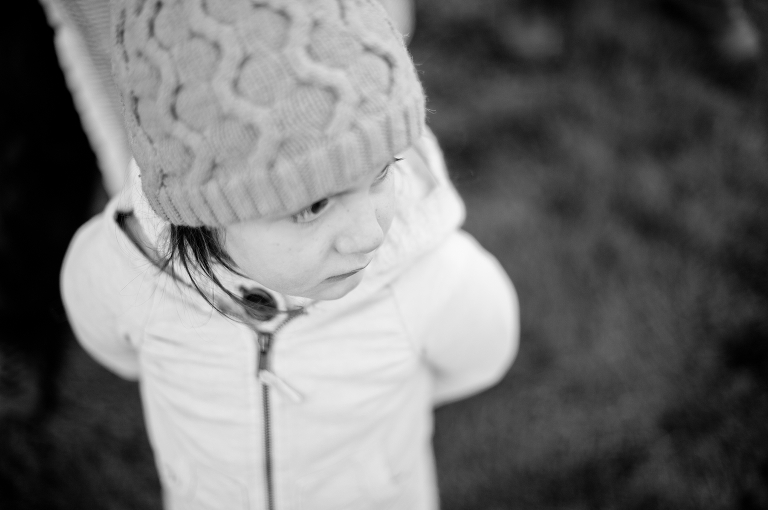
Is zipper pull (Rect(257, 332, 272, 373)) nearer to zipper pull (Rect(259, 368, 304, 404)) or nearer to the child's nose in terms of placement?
zipper pull (Rect(259, 368, 304, 404))

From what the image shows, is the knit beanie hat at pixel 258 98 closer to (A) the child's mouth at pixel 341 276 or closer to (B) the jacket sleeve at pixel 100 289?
(A) the child's mouth at pixel 341 276

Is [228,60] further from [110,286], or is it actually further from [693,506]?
[693,506]

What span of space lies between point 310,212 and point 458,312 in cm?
41

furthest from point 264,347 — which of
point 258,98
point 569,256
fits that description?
point 569,256

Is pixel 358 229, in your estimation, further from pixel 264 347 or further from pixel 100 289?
pixel 100 289

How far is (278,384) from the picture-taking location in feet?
3.05

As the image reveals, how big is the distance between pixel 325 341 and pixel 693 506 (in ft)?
4.17

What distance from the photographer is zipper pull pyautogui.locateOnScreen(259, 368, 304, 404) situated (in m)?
0.93

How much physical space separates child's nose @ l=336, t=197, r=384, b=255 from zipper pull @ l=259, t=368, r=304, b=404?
33cm

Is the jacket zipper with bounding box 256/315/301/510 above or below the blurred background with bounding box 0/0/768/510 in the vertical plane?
above

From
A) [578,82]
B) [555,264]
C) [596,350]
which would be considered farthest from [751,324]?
[578,82]

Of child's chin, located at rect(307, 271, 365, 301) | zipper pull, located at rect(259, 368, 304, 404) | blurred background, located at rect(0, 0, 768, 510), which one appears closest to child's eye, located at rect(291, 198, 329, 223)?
child's chin, located at rect(307, 271, 365, 301)

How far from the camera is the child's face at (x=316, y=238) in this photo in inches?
26.7

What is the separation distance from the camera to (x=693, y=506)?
1602 millimetres
